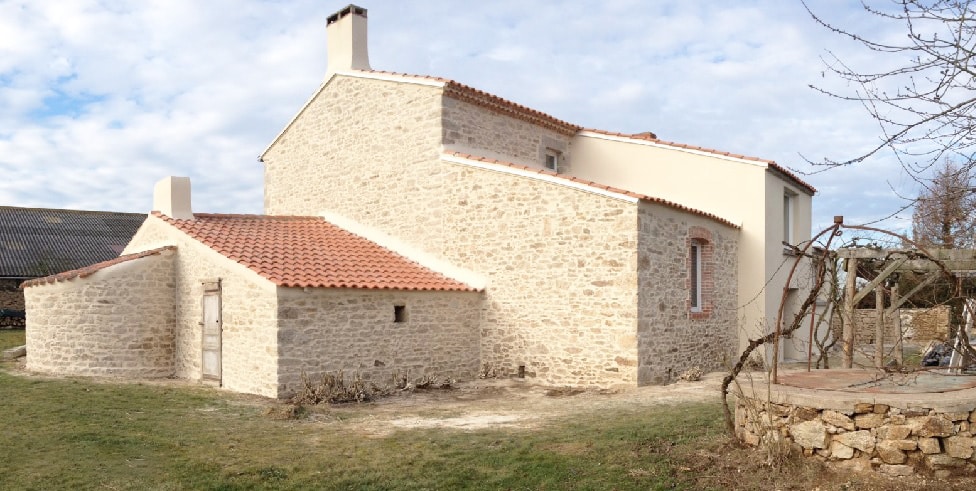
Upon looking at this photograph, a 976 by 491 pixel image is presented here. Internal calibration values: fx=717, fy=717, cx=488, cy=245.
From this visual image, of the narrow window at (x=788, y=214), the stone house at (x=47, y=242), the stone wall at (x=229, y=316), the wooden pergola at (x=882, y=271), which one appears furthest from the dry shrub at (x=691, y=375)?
the stone house at (x=47, y=242)

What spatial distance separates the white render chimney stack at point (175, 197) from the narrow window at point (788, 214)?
13.5 m

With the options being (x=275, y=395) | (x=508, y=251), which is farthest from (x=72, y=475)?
(x=508, y=251)

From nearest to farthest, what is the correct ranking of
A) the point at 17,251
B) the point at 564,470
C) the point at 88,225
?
the point at 564,470 < the point at 17,251 < the point at 88,225

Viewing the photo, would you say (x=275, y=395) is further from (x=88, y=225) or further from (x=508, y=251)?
(x=88, y=225)

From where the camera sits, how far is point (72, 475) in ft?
22.7

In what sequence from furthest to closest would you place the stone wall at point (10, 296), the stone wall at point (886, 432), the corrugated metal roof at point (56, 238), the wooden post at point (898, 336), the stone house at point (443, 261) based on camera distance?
the corrugated metal roof at point (56, 238)
the stone wall at point (10, 296)
the stone house at point (443, 261)
the wooden post at point (898, 336)
the stone wall at point (886, 432)

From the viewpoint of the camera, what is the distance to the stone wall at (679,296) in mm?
11938

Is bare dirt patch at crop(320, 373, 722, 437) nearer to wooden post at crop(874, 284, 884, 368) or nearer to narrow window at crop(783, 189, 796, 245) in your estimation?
wooden post at crop(874, 284, 884, 368)

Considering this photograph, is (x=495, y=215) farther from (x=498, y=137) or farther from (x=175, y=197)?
(x=175, y=197)

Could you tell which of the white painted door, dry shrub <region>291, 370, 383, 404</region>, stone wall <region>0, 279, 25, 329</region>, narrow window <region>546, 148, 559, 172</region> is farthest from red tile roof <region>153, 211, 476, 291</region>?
stone wall <region>0, 279, 25, 329</region>

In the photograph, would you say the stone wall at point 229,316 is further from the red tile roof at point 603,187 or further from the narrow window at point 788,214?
the narrow window at point 788,214

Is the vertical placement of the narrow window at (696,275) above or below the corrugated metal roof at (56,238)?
below

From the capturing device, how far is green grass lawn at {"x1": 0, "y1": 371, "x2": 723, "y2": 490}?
6.62 metres

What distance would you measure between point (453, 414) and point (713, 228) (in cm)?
695
